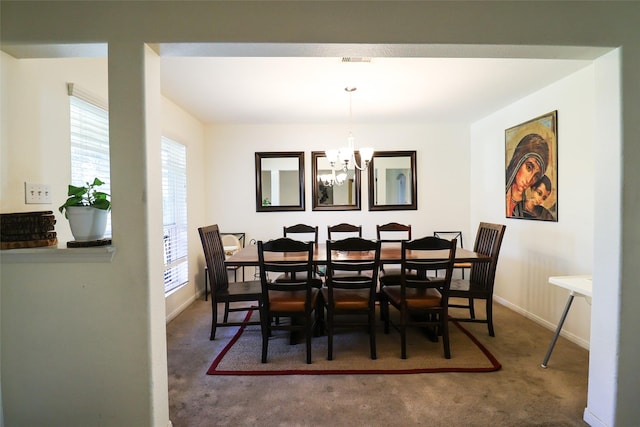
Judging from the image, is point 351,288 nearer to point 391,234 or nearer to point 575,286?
point 575,286

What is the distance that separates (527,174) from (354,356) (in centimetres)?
268

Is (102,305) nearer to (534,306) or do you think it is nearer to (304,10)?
(304,10)

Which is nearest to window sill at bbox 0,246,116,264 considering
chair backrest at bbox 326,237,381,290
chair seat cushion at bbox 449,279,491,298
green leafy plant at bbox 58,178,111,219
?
green leafy plant at bbox 58,178,111,219

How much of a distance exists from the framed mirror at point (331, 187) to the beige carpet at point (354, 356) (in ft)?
6.29

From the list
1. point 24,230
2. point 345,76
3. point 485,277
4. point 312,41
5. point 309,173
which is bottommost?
point 485,277

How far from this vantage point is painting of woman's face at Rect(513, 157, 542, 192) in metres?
2.96

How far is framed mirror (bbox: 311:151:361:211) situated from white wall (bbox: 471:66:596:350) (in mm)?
1818

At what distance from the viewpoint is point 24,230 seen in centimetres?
141

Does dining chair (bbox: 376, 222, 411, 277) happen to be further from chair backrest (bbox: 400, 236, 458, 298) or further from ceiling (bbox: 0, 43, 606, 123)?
ceiling (bbox: 0, 43, 606, 123)

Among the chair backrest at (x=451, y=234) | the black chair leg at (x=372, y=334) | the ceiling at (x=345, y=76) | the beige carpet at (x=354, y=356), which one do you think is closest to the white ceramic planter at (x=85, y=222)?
the ceiling at (x=345, y=76)

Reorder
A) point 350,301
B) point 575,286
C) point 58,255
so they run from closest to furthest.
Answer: point 58,255 → point 575,286 → point 350,301

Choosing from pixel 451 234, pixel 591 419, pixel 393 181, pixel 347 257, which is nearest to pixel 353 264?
pixel 347 257

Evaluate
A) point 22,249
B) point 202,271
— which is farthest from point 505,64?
point 202,271

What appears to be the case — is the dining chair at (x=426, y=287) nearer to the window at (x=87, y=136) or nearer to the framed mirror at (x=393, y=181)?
the framed mirror at (x=393, y=181)
